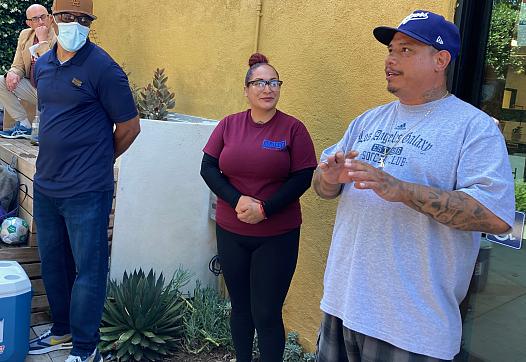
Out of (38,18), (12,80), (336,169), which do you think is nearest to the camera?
(336,169)

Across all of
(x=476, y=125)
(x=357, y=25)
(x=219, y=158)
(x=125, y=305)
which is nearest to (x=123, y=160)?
(x=125, y=305)

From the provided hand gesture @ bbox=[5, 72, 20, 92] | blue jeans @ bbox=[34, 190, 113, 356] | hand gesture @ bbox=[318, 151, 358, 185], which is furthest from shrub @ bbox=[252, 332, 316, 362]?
hand gesture @ bbox=[5, 72, 20, 92]

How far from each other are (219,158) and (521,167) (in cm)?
159

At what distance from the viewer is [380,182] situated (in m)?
1.74

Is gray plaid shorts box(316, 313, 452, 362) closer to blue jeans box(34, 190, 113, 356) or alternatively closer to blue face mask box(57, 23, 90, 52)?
blue jeans box(34, 190, 113, 356)

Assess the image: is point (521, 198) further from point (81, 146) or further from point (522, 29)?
point (81, 146)

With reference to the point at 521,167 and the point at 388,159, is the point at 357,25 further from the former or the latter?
the point at 388,159

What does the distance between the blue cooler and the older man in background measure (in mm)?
2791

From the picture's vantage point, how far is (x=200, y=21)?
5199 millimetres

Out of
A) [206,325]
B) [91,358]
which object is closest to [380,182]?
[91,358]

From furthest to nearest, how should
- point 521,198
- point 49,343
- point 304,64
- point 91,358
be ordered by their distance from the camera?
1. point 304,64
2. point 49,343
3. point 91,358
4. point 521,198

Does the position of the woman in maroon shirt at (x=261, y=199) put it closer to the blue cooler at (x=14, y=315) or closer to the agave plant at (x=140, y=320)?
the agave plant at (x=140, y=320)

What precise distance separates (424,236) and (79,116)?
217cm

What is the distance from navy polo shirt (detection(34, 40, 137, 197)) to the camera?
3113 millimetres
